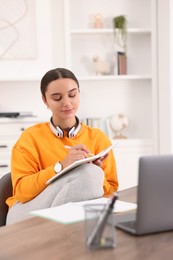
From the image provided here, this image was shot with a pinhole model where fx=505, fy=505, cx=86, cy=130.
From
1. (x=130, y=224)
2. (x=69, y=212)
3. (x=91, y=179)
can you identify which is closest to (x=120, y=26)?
(x=91, y=179)

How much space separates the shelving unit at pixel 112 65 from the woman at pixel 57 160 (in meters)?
2.26

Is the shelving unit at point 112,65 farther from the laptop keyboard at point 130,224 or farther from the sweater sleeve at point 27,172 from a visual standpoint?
the laptop keyboard at point 130,224

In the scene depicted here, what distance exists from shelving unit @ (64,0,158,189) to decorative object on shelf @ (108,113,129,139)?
0.42 ft

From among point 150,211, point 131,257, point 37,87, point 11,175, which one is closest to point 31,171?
point 11,175

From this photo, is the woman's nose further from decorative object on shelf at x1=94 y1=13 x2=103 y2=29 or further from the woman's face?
decorative object on shelf at x1=94 y1=13 x2=103 y2=29

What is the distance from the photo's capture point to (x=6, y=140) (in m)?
4.32

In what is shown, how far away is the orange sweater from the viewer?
205 centimetres

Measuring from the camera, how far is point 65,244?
4.26ft

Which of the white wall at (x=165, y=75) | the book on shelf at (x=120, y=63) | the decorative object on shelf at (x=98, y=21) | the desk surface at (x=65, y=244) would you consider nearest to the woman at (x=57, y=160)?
the desk surface at (x=65, y=244)

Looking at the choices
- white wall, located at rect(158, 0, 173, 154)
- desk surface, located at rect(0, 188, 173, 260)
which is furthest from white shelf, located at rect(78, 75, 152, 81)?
desk surface, located at rect(0, 188, 173, 260)

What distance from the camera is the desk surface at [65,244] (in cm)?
120

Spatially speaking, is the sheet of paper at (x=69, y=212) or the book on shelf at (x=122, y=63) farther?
the book on shelf at (x=122, y=63)

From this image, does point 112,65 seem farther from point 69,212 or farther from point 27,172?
point 69,212

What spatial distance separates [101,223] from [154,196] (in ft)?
0.66
